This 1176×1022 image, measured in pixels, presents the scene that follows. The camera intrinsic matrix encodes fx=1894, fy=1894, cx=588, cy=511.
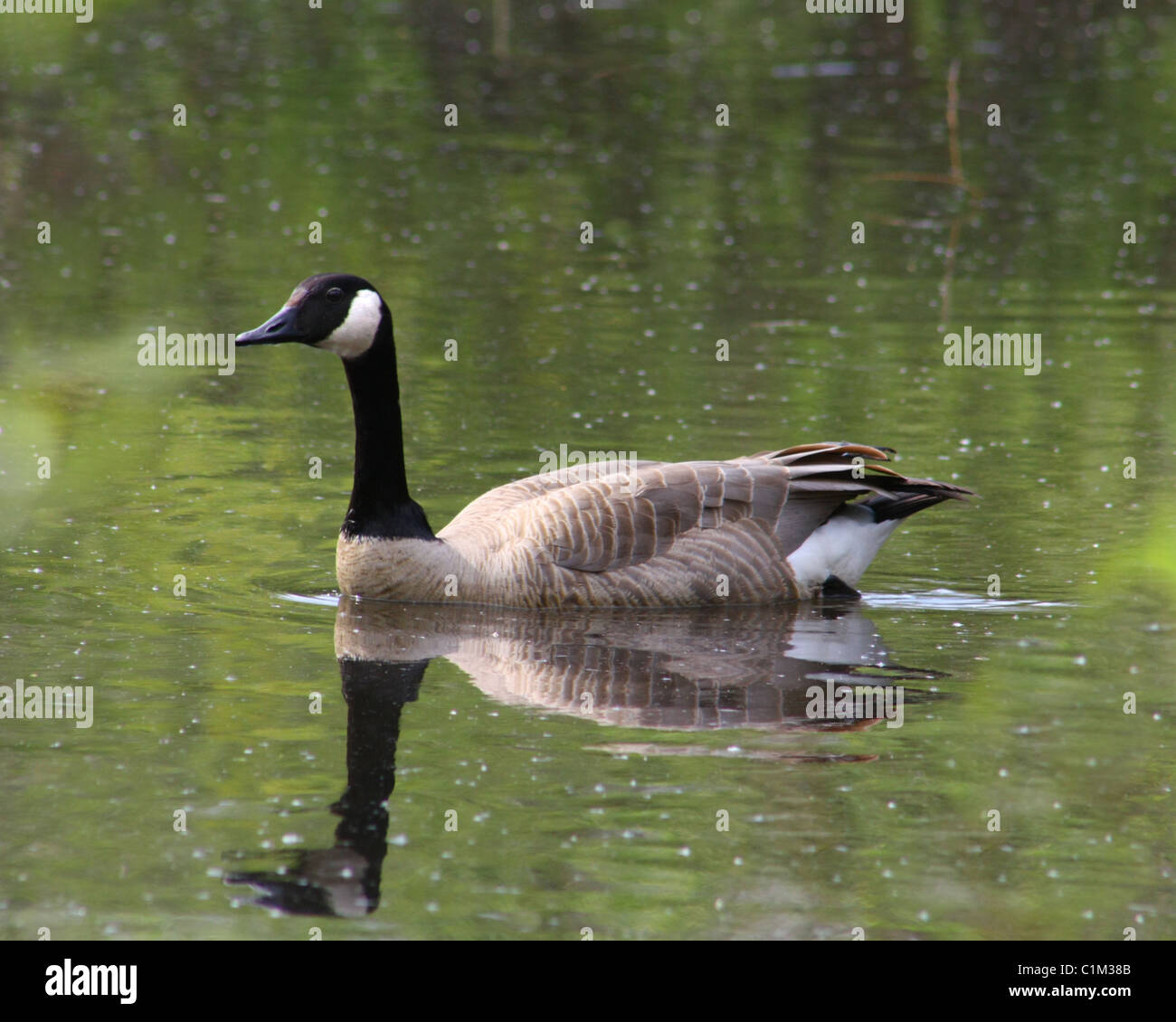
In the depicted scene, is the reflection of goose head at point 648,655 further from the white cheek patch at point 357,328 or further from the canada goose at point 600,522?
the white cheek patch at point 357,328

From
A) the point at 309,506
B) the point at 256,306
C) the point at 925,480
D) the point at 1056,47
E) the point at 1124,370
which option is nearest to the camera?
the point at 925,480

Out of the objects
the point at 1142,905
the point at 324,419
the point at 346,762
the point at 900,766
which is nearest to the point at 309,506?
the point at 324,419

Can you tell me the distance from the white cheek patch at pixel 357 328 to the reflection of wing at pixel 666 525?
3.76 feet

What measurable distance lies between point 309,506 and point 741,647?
355cm

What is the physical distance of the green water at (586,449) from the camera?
7.18m

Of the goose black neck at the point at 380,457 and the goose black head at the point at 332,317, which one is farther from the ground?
the goose black head at the point at 332,317

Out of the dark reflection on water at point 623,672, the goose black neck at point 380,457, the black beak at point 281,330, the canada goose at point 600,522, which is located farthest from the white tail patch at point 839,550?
the black beak at point 281,330

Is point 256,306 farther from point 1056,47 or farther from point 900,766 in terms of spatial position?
point 1056,47

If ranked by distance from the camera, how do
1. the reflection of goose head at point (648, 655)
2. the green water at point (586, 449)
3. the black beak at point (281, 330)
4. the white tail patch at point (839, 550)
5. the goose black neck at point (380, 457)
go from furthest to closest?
the white tail patch at point (839, 550) → the goose black neck at point (380, 457) → the black beak at point (281, 330) → the reflection of goose head at point (648, 655) → the green water at point (586, 449)

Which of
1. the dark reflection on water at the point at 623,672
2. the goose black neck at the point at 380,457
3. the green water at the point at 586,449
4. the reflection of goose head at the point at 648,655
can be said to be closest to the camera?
the green water at the point at 586,449

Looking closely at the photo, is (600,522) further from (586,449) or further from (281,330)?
(586,449)

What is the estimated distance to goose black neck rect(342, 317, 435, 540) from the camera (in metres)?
10.4

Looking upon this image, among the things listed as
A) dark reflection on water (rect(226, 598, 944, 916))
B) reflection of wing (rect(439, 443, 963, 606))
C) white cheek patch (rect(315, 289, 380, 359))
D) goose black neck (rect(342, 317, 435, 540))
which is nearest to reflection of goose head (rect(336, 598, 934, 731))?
dark reflection on water (rect(226, 598, 944, 916))

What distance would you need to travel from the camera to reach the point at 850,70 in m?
29.5
